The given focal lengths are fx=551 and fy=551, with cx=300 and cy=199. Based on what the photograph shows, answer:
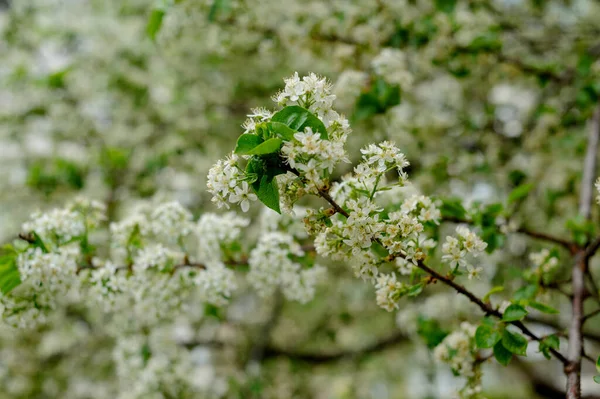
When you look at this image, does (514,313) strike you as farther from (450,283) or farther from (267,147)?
(267,147)

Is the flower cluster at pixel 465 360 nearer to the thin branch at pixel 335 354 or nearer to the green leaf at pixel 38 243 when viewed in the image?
the green leaf at pixel 38 243

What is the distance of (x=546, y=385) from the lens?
7273 millimetres

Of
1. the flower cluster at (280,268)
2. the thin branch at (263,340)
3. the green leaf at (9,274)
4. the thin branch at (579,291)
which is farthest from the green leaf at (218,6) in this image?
the thin branch at (263,340)

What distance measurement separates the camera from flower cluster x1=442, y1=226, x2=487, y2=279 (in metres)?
1.81

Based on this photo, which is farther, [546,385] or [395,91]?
[546,385]

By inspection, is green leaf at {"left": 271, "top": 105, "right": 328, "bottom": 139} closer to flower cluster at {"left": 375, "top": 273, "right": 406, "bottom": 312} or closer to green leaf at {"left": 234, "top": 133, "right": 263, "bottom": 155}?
green leaf at {"left": 234, "top": 133, "right": 263, "bottom": 155}

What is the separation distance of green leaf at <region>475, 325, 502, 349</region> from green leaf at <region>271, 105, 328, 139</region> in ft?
2.93

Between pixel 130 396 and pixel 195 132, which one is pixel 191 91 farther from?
pixel 130 396

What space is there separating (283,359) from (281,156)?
574 centimetres

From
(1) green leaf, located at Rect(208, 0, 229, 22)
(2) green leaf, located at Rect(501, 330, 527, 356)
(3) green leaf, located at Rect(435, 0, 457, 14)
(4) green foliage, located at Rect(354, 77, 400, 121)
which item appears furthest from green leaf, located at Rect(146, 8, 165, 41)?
(2) green leaf, located at Rect(501, 330, 527, 356)

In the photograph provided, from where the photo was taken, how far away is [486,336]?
6.23ft

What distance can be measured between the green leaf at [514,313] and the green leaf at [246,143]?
3.36 feet

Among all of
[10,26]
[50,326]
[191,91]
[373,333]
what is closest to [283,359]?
[373,333]

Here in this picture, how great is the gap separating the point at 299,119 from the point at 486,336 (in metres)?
1.00
